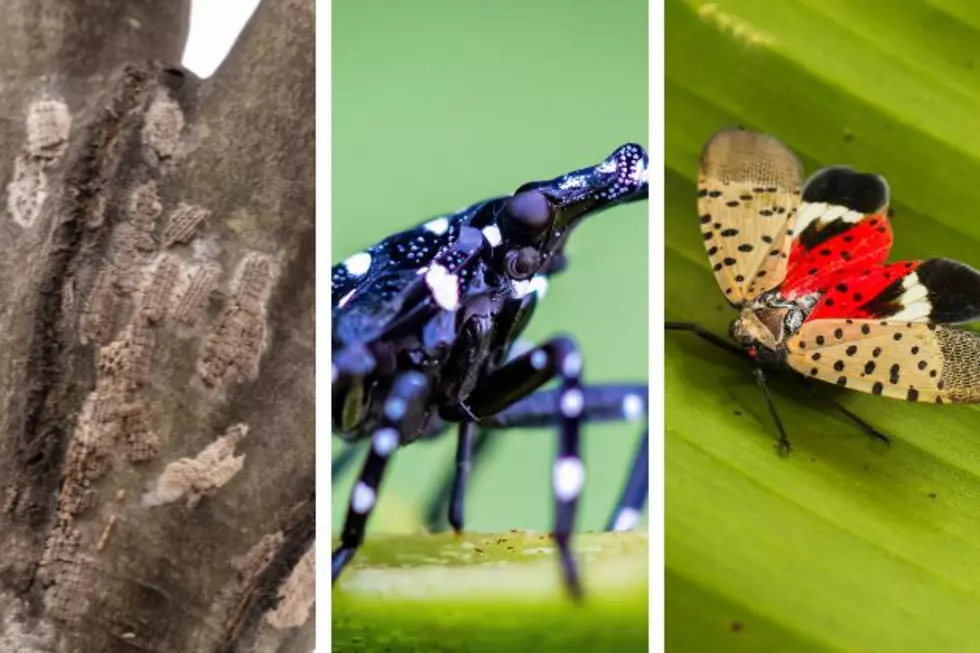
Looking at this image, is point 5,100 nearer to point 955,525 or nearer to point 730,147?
point 730,147

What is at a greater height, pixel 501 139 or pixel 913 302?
pixel 501 139

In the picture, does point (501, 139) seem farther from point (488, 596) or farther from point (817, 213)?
point (488, 596)

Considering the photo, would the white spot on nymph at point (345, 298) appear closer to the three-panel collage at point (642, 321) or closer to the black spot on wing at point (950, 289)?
the three-panel collage at point (642, 321)

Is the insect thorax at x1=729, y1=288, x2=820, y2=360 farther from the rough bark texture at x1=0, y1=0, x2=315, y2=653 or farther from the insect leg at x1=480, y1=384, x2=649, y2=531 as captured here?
the rough bark texture at x1=0, y1=0, x2=315, y2=653

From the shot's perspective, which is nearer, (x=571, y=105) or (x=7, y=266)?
(x=7, y=266)

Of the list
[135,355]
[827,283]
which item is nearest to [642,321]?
[827,283]

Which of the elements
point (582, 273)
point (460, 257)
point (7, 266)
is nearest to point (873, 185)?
point (582, 273)
